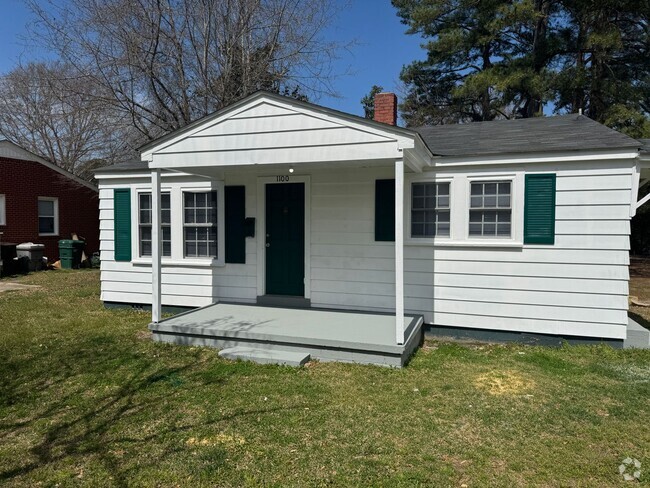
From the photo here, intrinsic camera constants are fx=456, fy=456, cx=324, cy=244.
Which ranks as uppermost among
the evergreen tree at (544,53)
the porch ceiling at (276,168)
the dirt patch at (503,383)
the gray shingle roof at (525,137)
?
the evergreen tree at (544,53)

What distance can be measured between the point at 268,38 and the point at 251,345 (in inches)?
405

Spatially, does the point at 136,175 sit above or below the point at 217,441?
above

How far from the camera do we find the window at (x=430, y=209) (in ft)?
21.6

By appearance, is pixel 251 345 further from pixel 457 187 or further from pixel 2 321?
pixel 2 321

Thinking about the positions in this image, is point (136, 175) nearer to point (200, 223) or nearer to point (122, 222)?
point (122, 222)

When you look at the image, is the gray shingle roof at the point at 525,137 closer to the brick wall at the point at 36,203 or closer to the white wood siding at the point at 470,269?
the white wood siding at the point at 470,269

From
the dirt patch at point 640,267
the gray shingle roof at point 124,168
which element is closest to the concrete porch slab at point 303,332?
the gray shingle roof at point 124,168

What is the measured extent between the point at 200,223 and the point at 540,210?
5.30 metres

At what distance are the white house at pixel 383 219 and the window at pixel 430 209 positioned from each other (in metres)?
0.01

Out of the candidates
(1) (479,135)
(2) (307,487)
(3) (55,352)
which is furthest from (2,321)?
(1) (479,135)

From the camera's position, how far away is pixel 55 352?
5723 mm

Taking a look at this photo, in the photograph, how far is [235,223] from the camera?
763 cm

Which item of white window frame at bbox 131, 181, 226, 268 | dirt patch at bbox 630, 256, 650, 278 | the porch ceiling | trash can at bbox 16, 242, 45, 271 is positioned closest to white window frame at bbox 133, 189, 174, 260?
white window frame at bbox 131, 181, 226, 268

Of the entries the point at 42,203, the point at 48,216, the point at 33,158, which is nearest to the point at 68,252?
the point at 48,216
